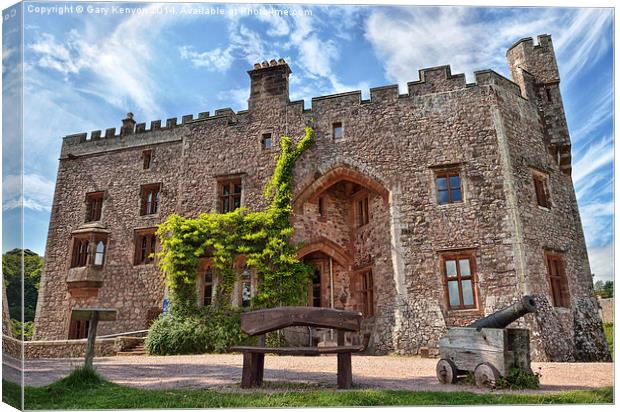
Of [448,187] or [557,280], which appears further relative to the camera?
[448,187]

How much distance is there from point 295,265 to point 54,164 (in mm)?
6612

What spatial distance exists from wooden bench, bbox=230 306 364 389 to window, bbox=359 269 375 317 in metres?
6.79

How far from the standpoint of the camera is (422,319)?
1155 cm

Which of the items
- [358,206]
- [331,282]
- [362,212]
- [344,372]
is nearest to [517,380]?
[344,372]

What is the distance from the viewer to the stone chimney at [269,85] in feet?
48.8

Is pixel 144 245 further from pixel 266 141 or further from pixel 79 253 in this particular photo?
pixel 266 141

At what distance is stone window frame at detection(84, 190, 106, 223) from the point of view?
55.4 feet

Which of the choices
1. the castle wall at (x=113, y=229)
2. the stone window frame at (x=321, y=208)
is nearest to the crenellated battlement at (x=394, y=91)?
the castle wall at (x=113, y=229)

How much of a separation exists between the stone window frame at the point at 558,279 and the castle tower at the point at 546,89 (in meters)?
2.92

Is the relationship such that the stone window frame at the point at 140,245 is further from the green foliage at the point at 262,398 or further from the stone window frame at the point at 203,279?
the green foliage at the point at 262,398

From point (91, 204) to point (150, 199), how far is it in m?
2.51

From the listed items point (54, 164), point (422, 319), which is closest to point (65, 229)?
point (54, 164)

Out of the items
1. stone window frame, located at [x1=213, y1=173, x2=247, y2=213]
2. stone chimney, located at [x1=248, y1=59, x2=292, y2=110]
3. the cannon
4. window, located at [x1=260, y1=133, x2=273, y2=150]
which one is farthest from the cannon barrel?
stone chimney, located at [x1=248, y1=59, x2=292, y2=110]

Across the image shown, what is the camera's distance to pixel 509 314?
641 cm
